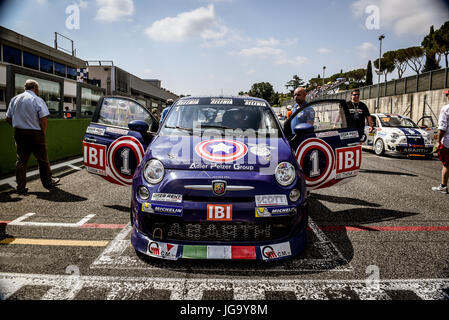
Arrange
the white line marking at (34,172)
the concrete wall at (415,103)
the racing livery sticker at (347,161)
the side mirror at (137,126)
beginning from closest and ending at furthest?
the side mirror at (137,126) → the racing livery sticker at (347,161) → the white line marking at (34,172) → the concrete wall at (415,103)

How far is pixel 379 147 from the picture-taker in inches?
437

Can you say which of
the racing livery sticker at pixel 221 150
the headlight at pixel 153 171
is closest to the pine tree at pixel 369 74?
the racing livery sticker at pixel 221 150

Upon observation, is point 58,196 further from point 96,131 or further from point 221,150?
point 221,150

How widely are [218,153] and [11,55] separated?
2537 cm

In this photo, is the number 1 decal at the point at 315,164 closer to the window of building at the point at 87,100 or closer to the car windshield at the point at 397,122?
the car windshield at the point at 397,122

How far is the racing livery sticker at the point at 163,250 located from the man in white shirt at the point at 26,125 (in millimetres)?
3680

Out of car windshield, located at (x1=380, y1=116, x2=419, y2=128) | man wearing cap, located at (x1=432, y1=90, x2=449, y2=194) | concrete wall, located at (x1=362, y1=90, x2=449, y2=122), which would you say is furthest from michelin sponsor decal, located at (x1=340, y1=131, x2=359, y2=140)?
concrete wall, located at (x1=362, y1=90, x2=449, y2=122)

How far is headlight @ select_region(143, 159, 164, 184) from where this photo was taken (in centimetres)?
274

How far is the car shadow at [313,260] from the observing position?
2596mm

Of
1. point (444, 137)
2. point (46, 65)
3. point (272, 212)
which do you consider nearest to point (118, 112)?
point (272, 212)

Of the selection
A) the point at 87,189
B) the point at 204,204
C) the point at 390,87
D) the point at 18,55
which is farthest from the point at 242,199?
the point at 390,87

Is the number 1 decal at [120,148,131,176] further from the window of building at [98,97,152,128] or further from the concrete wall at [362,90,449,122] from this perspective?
the concrete wall at [362,90,449,122]

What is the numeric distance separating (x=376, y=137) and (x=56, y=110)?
10.5 metres
